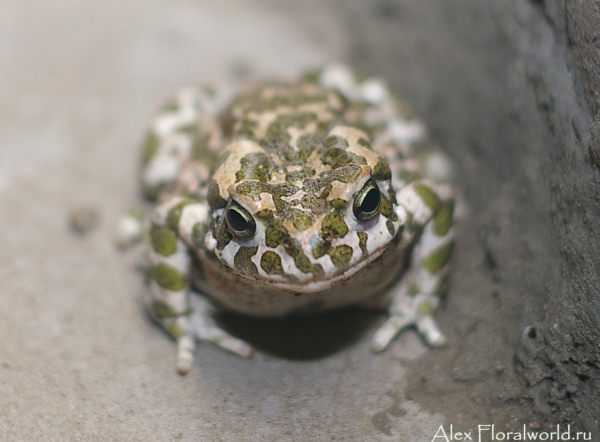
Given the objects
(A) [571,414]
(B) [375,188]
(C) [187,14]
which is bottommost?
(A) [571,414]

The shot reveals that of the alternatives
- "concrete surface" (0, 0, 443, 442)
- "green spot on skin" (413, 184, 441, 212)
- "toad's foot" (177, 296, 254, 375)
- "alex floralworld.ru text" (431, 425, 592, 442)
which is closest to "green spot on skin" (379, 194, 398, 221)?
"green spot on skin" (413, 184, 441, 212)

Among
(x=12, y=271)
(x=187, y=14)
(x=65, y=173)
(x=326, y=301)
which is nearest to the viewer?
(x=326, y=301)

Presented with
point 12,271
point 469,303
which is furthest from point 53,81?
point 469,303

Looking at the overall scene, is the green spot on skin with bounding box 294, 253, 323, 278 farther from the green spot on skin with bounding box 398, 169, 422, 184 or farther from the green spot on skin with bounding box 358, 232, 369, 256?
the green spot on skin with bounding box 398, 169, 422, 184

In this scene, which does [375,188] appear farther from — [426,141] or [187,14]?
[187,14]

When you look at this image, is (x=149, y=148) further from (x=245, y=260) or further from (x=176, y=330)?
(x=245, y=260)
